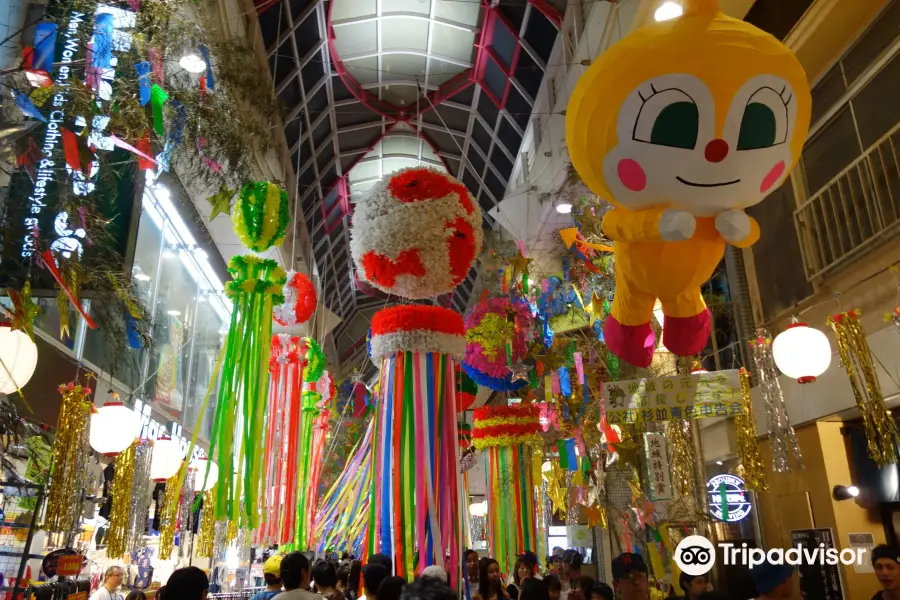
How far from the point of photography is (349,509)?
394 centimetres

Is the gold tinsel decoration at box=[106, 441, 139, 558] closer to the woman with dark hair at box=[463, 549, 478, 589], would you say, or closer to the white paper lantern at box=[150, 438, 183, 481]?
the white paper lantern at box=[150, 438, 183, 481]

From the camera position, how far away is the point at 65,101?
2822mm

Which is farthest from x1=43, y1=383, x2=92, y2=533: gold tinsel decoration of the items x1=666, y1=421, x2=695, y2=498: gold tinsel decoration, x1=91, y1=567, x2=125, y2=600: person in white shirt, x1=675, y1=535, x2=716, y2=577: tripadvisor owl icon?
x1=666, y1=421, x2=695, y2=498: gold tinsel decoration

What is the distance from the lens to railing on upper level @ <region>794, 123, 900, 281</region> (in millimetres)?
4324

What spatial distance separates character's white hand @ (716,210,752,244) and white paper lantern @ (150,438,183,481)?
4.64m

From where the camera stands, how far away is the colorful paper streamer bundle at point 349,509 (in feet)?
12.4

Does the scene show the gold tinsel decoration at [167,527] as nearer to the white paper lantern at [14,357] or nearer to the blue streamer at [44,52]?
the white paper lantern at [14,357]

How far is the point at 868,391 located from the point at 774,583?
197cm

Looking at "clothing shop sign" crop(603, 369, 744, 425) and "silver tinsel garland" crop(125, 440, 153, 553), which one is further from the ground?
"clothing shop sign" crop(603, 369, 744, 425)

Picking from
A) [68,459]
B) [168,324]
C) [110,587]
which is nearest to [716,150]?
[68,459]

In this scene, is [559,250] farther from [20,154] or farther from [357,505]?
[20,154]

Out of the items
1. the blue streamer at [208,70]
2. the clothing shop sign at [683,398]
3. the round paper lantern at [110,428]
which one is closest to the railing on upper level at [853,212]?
the clothing shop sign at [683,398]

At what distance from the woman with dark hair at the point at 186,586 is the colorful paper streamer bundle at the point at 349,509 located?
165cm

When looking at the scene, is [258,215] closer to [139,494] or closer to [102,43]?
[102,43]
